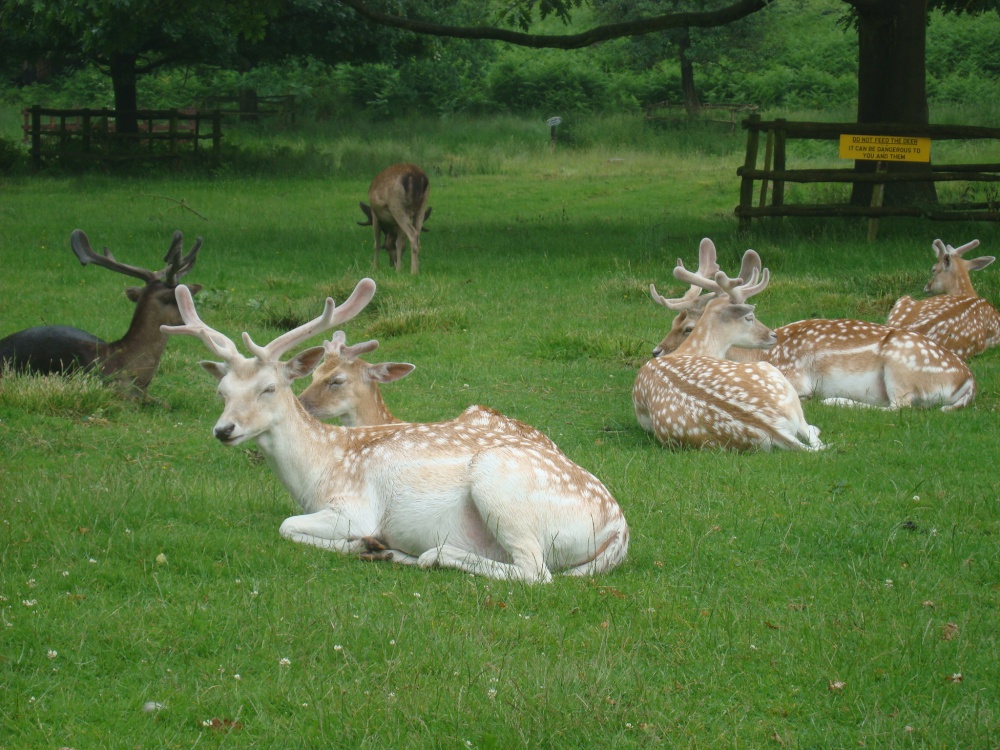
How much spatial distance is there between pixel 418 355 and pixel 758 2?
927cm

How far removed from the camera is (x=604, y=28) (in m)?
18.2

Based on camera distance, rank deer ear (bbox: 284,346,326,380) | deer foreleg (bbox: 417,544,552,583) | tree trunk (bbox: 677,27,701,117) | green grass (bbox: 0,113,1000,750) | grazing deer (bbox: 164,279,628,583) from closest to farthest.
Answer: green grass (bbox: 0,113,1000,750) → deer foreleg (bbox: 417,544,552,583) → grazing deer (bbox: 164,279,628,583) → deer ear (bbox: 284,346,326,380) → tree trunk (bbox: 677,27,701,117)

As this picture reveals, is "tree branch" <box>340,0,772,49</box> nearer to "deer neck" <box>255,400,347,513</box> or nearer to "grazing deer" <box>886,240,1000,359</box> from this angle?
Answer: "grazing deer" <box>886,240,1000,359</box>

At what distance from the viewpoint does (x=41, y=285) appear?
45.7 feet

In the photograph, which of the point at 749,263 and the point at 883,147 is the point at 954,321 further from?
the point at 883,147

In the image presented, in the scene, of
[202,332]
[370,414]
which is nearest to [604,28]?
[370,414]

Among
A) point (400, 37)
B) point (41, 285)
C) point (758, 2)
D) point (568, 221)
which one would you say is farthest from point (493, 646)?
point (400, 37)

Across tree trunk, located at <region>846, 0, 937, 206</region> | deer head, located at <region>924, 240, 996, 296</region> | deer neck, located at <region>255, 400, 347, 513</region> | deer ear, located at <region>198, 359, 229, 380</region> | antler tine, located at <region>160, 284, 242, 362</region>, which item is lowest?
deer neck, located at <region>255, 400, 347, 513</region>

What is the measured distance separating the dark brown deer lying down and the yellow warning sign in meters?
9.94

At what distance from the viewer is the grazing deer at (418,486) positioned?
17.0ft

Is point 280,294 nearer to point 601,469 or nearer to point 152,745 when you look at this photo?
point 601,469

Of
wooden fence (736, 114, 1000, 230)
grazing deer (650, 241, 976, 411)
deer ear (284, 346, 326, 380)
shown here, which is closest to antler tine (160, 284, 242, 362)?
deer ear (284, 346, 326, 380)

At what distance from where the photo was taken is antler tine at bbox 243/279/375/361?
5.64 meters

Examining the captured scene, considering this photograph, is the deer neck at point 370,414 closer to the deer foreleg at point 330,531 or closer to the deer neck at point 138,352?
the deer foreleg at point 330,531
